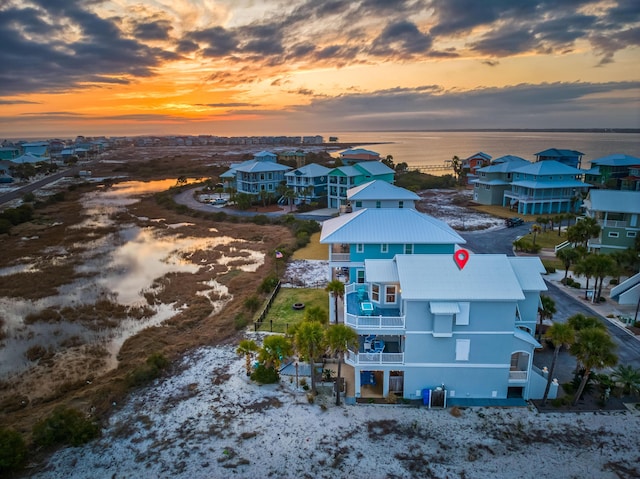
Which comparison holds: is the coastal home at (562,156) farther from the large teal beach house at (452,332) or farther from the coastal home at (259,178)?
the large teal beach house at (452,332)

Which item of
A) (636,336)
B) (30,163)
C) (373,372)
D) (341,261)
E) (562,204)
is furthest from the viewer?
(30,163)

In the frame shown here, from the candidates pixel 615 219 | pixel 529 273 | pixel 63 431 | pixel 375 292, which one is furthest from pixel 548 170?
pixel 63 431

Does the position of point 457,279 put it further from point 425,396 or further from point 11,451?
point 11,451

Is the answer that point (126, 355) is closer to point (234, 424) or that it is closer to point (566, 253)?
point (234, 424)

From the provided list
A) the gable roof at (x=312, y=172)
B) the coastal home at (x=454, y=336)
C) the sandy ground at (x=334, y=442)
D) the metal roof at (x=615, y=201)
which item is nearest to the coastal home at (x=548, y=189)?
the metal roof at (x=615, y=201)

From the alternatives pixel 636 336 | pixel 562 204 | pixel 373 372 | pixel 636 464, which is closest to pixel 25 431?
pixel 373 372

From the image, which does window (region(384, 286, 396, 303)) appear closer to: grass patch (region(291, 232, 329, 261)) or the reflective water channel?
the reflective water channel

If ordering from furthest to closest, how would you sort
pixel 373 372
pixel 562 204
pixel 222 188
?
pixel 222 188 < pixel 562 204 < pixel 373 372

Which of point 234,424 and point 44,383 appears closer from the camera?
point 234,424
